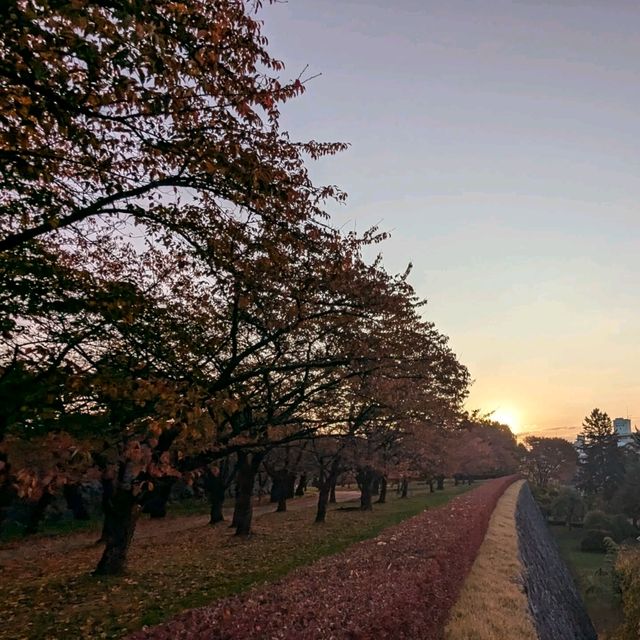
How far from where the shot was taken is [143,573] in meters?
13.6

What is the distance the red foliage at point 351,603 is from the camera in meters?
5.66

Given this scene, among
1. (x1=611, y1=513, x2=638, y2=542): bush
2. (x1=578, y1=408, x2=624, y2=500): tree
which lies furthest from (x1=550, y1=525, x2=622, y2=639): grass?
(x1=578, y1=408, x2=624, y2=500): tree

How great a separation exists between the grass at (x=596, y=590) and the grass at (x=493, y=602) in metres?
6.79

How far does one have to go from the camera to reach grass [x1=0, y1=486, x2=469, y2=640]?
950 centimetres

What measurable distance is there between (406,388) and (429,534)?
4614mm

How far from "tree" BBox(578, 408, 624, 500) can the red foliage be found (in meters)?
81.9

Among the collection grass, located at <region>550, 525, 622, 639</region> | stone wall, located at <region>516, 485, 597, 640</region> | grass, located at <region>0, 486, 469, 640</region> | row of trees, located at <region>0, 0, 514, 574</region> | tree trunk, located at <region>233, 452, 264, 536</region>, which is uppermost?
row of trees, located at <region>0, 0, 514, 574</region>

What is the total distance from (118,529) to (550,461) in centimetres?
11203

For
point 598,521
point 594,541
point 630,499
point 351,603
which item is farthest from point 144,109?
point 630,499

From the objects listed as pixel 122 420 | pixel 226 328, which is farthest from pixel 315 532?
pixel 226 328

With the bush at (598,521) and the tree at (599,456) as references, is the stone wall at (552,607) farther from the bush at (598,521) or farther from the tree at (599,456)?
the tree at (599,456)

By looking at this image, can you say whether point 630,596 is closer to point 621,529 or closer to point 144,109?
point 144,109

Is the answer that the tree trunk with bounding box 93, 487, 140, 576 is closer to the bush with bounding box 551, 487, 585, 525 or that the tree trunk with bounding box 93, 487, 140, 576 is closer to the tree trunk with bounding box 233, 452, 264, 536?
the tree trunk with bounding box 233, 452, 264, 536

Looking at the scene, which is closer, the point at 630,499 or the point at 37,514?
the point at 37,514
